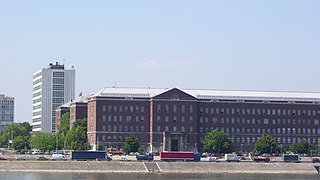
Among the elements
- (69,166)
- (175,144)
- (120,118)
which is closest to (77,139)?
(120,118)

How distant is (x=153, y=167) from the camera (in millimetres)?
145125

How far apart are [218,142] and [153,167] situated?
43127 mm

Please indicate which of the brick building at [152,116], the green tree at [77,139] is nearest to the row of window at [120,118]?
the brick building at [152,116]

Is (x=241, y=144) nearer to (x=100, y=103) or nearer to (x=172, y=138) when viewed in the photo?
(x=172, y=138)

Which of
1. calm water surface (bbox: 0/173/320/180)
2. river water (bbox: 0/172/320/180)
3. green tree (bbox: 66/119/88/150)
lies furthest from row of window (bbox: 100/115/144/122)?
calm water surface (bbox: 0/173/320/180)

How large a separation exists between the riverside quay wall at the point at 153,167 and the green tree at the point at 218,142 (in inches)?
1284

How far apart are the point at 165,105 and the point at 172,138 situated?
716cm

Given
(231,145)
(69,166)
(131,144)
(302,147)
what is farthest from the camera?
(302,147)

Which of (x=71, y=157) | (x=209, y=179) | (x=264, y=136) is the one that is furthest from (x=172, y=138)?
(x=209, y=179)

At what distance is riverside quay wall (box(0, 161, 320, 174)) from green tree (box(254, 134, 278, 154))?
32.8 m

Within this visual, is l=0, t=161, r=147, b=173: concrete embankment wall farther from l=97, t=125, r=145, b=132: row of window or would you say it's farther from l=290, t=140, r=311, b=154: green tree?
l=290, t=140, r=311, b=154: green tree

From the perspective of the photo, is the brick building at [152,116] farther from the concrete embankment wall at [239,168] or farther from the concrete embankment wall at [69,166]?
the concrete embankment wall at [69,166]

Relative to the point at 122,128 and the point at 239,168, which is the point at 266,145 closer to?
the point at 122,128

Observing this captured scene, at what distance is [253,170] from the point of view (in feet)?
489
